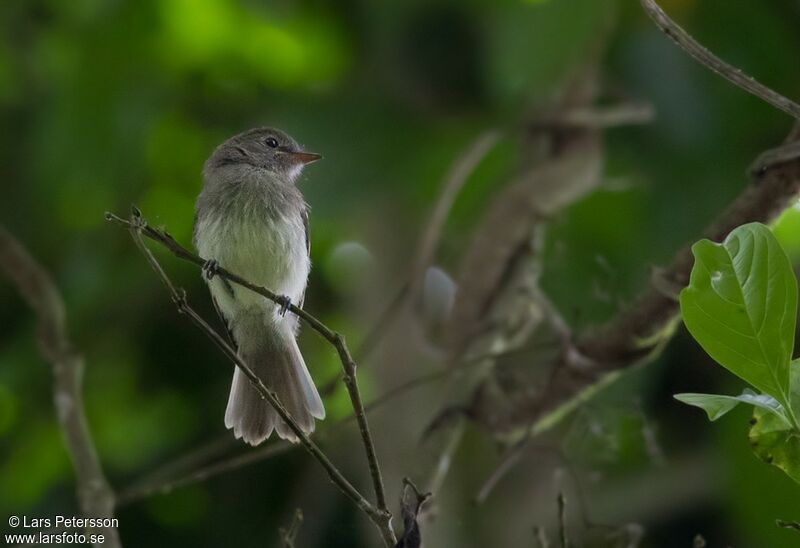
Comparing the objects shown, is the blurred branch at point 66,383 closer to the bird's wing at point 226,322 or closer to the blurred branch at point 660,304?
the bird's wing at point 226,322

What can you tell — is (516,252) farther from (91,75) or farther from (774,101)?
(774,101)

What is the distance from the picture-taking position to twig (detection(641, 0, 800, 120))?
184cm

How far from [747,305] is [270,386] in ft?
3.87

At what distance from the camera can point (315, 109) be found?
4.91 meters

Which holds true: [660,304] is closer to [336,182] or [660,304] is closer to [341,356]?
[341,356]

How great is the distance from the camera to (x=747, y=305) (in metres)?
1.89

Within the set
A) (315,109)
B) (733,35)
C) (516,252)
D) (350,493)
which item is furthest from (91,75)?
(350,493)

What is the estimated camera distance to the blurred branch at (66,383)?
118 inches

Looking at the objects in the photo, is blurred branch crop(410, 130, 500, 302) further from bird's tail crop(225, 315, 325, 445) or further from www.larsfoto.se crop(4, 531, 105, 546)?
www.larsfoto.se crop(4, 531, 105, 546)

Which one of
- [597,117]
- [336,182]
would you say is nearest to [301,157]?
[336,182]

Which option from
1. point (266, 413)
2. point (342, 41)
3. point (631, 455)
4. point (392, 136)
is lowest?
point (631, 455)

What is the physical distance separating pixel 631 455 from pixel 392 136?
5.13 feet

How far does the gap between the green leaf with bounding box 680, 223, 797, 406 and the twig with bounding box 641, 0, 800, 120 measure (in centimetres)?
18

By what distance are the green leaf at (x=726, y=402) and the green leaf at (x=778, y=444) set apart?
13 mm
